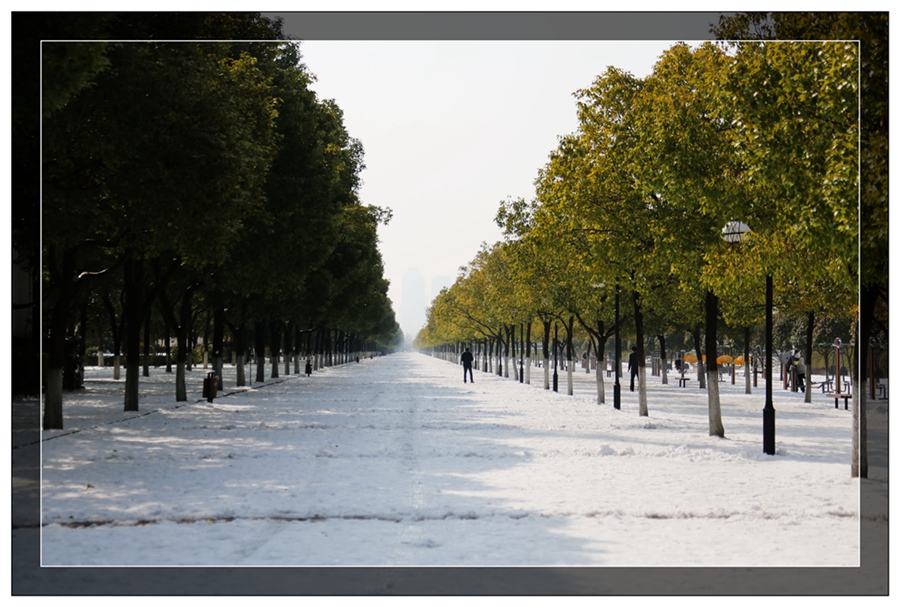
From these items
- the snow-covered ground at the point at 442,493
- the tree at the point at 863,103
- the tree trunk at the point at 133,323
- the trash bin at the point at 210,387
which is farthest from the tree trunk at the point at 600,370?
the tree at the point at 863,103

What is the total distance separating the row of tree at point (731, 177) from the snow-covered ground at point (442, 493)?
7.54ft

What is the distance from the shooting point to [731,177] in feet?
58.1

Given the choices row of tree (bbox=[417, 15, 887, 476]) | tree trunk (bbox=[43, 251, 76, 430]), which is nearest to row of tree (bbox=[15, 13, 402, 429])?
tree trunk (bbox=[43, 251, 76, 430])

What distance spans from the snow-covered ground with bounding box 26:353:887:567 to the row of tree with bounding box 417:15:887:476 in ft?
7.54

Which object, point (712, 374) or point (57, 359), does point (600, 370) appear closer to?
point (712, 374)

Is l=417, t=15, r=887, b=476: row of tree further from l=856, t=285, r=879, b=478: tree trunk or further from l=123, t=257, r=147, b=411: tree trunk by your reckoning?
l=123, t=257, r=147, b=411: tree trunk

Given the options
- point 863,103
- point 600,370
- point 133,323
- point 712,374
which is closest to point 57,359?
point 133,323

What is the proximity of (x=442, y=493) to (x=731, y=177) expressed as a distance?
791 centimetres

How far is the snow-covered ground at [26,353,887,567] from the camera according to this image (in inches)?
366

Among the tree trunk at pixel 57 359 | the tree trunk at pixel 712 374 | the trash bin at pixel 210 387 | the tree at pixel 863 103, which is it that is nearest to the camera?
the tree at pixel 863 103

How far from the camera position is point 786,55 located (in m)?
13.1

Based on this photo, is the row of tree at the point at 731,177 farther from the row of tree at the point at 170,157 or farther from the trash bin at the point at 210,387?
the trash bin at the point at 210,387

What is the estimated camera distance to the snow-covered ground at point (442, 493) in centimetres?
930
